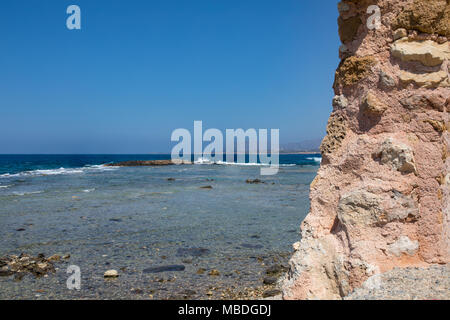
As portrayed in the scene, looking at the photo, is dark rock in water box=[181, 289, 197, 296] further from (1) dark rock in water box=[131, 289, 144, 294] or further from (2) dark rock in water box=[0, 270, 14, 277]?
(2) dark rock in water box=[0, 270, 14, 277]

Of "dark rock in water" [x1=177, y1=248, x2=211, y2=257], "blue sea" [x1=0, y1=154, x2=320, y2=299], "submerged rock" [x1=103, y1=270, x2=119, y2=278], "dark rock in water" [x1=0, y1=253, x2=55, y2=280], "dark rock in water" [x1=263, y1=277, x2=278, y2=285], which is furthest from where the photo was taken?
"dark rock in water" [x1=177, y1=248, x2=211, y2=257]

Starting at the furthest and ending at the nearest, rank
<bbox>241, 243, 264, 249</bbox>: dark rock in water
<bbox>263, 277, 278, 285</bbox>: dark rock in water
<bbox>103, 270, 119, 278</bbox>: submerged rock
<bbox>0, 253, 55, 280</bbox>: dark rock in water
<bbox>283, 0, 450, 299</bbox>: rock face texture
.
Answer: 1. <bbox>241, 243, 264, 249</bbox>: dark rock in water
2. <bbox>0, 253, 55, 280</bbox>: dark rock in water
3. <bbox>103, 270, 119, 278</bbox>: submerged rock
4. <bbox>263, 277, 278, 285</bbox>: dark rock in water
5. <bbox>283, 0, 450, 299</bbox>: rock face texture

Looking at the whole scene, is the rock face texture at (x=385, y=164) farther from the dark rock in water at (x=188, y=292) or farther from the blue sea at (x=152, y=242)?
the blue sea at (x=152, y=242)

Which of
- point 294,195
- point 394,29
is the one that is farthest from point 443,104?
point 294,195

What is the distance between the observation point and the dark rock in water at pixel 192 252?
24.1ft

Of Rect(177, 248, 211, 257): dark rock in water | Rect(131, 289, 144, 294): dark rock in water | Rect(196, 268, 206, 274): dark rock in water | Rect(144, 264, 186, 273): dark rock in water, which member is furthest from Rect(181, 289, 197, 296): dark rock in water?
Rect(177, 248, 211, 257): dark rock in water

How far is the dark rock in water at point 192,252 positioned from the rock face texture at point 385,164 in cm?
403

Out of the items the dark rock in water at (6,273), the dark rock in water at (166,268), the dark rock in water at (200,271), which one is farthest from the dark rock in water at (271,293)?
the dark rock in water at (6,273)

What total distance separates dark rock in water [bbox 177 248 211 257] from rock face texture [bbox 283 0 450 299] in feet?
13.2

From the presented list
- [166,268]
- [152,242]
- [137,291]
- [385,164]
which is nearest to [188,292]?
[137,291]

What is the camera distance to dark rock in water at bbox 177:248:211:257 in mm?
7355

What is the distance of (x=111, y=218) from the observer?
1154cm

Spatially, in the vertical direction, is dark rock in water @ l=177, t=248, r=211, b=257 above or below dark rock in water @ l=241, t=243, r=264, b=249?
below

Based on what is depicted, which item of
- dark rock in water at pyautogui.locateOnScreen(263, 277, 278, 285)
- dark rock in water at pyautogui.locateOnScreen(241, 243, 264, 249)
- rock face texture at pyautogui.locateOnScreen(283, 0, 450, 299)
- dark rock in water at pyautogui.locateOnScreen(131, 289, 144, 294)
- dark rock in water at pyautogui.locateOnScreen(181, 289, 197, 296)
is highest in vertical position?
rock face texture at pyautogui.locateOnScreen(283, 0, 450, 299)
